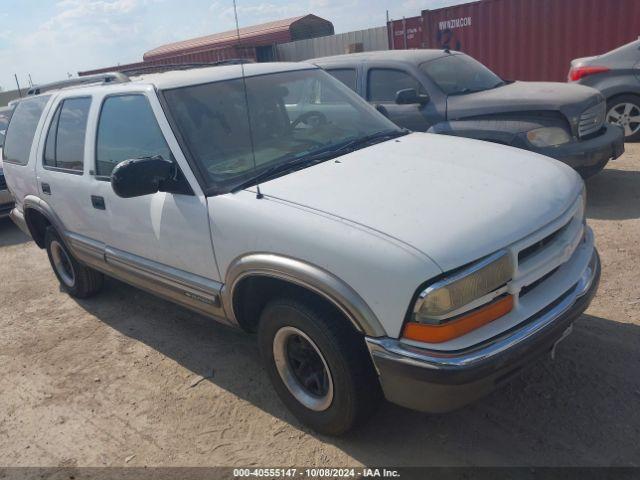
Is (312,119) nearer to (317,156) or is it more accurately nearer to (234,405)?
(317,156)

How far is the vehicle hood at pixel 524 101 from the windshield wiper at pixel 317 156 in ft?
8.29

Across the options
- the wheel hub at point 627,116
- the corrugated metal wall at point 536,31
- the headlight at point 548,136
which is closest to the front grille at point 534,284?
the headlight at point 548,136

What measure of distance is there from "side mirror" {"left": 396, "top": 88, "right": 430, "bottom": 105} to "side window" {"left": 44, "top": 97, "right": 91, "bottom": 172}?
311 cm

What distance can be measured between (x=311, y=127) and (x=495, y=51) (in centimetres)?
988

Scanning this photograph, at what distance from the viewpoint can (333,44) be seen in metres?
16.7

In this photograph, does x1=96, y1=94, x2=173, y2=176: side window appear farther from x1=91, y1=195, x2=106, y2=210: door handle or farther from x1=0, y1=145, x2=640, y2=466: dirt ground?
x1=0, y1=145, x2=640, y2=466: dirt ground

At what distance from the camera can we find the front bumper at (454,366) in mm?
2262

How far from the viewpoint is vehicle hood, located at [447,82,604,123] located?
5684 mm

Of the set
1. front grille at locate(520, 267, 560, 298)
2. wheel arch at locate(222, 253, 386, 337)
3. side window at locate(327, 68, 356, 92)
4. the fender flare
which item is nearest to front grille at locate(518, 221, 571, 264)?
front grille at locate(520, 267, 560, 298)

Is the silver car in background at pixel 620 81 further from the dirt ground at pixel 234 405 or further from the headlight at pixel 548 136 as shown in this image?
the dirt ground at pixel 234 405

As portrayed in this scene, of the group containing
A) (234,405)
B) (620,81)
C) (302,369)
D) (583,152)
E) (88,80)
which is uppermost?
(88,80)

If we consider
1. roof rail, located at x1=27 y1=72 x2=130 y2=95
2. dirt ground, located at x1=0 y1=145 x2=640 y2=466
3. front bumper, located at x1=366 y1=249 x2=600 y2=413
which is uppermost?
roof rail, located at x1=27 y1=72 x2=130 y2=95

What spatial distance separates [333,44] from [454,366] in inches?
620

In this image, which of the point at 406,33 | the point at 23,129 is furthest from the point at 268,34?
the point at 23,129
